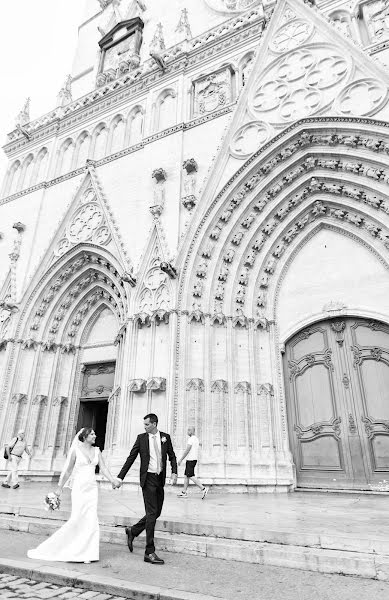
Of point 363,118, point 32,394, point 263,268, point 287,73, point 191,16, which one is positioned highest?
point 191,16

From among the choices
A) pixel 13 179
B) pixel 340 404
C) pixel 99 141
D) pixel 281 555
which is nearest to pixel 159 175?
pixel 99 141

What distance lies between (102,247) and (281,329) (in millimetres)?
5821

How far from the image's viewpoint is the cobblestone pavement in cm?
281

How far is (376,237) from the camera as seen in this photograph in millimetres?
9523

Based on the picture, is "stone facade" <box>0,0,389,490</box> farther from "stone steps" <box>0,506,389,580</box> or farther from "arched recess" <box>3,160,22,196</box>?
"stone steps" <box>0,506,389,580</box>

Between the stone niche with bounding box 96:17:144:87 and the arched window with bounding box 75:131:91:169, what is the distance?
292cm

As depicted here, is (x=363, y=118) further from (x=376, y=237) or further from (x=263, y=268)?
(x=263, y=268)

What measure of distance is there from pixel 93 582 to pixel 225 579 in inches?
40.7

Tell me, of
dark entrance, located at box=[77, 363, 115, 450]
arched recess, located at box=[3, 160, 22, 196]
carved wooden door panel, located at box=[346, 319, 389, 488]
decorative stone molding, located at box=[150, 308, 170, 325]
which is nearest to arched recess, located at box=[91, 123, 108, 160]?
arched recess, located at box=[3, 160, 22, 196]

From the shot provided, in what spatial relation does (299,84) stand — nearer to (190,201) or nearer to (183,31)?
(190,201)

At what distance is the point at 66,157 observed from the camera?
15.6 meters

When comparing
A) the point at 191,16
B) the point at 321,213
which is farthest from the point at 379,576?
the point at 191,16

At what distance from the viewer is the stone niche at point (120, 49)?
16297mm

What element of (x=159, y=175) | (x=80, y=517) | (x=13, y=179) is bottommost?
(x=80, y=517)
